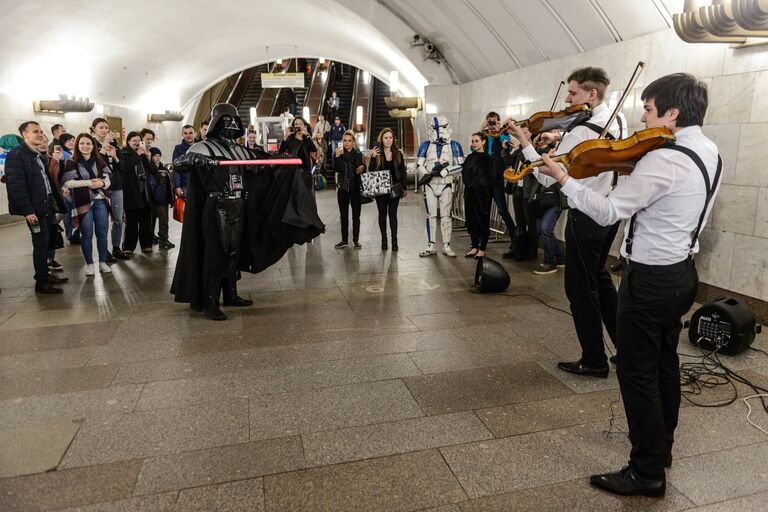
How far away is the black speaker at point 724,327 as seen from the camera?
163 inches

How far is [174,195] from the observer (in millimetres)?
8719

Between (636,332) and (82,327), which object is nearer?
(636,332)

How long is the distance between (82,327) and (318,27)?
1314 cm

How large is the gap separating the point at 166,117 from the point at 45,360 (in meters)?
16.1

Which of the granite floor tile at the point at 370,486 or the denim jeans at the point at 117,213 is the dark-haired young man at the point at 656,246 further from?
the denim jeans at the point at 117,213

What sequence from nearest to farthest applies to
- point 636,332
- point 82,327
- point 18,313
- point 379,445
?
point 636,332 < point 379,445 < point 82,327 < point 18,313

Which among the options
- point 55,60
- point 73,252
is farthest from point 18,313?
point 55,60

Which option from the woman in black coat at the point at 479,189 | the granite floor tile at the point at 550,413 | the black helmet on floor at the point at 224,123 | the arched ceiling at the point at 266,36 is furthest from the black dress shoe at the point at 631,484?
the woman in black coat at the point at 479,189

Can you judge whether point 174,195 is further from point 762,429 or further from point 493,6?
point 762,429

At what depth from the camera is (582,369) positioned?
3861mm

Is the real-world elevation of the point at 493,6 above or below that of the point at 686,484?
above

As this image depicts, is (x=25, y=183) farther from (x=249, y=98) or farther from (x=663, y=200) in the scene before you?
(x=249, y=98)

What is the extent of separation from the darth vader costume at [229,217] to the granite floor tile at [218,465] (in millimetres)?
2400

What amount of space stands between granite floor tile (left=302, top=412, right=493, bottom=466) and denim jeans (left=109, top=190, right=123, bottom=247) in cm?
580
